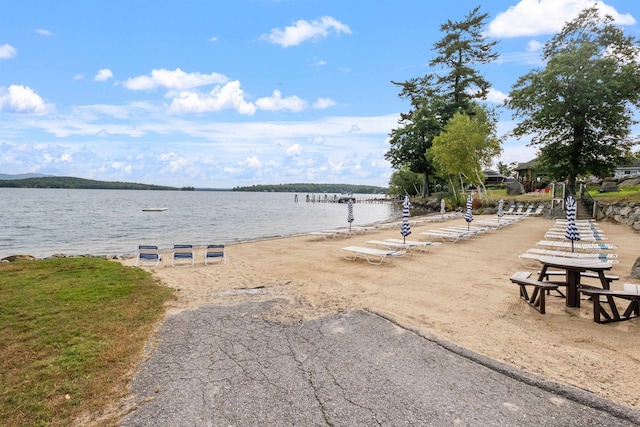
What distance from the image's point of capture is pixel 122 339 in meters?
5.06

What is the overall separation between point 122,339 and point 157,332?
1.53ft

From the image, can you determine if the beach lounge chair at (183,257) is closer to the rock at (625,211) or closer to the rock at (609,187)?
the rock at (625,211)

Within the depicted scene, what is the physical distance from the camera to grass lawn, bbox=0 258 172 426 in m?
3.49

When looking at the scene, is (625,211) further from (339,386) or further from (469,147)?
(339,386)

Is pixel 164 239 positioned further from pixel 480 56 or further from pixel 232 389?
pixel 480 56

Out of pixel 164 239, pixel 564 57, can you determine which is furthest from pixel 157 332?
pixel 564 57

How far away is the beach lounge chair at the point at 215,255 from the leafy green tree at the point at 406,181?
56.0 m

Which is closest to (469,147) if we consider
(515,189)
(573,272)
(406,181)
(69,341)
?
(515,189)

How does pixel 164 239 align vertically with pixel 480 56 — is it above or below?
below

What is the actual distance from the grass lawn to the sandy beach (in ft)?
3.13

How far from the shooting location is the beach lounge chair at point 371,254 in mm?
10742

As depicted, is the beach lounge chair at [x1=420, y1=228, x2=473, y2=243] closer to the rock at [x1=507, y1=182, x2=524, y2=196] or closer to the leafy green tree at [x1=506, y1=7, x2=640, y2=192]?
the leafy green tree at [x1=506, y1=7, x2=640, y2=192]

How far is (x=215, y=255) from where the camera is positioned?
11617 mm

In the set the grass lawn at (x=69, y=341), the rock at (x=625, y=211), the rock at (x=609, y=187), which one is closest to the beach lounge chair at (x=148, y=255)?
the grass lawn at (x=69, y=341)
